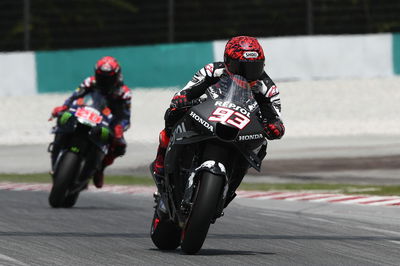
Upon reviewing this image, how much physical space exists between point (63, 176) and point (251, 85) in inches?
170

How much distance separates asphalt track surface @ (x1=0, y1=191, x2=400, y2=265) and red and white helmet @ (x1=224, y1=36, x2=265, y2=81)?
129 centimetres

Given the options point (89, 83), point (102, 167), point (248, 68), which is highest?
point (248, 68)

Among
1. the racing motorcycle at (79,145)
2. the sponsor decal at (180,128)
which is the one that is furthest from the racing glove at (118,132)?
the sponsor decal at (180,128)

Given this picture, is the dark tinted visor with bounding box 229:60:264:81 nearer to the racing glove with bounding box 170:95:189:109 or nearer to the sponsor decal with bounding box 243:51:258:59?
the sponsor decal with bounding box 243:51:258:59

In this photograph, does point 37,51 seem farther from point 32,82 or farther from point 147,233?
point 147,233

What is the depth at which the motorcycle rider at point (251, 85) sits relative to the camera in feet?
28.8

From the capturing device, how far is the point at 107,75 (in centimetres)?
1348

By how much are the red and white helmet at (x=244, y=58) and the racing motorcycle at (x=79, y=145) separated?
14.2 feet

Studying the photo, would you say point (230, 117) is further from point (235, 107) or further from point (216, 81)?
point (216, 81)

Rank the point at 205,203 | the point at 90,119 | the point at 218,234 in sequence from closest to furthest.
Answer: the point at 205,203 → the point at 218,234 → the point at 90,119

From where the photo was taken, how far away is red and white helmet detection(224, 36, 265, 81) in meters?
8.77

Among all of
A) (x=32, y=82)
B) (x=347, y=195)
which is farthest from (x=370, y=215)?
(x=32, y=82)

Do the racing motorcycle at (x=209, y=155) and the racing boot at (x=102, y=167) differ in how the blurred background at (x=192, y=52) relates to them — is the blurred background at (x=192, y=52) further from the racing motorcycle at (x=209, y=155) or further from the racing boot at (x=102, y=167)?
the racing motorcycle at (x=209, y=155)

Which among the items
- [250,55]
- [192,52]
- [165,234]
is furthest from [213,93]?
[192,52]
